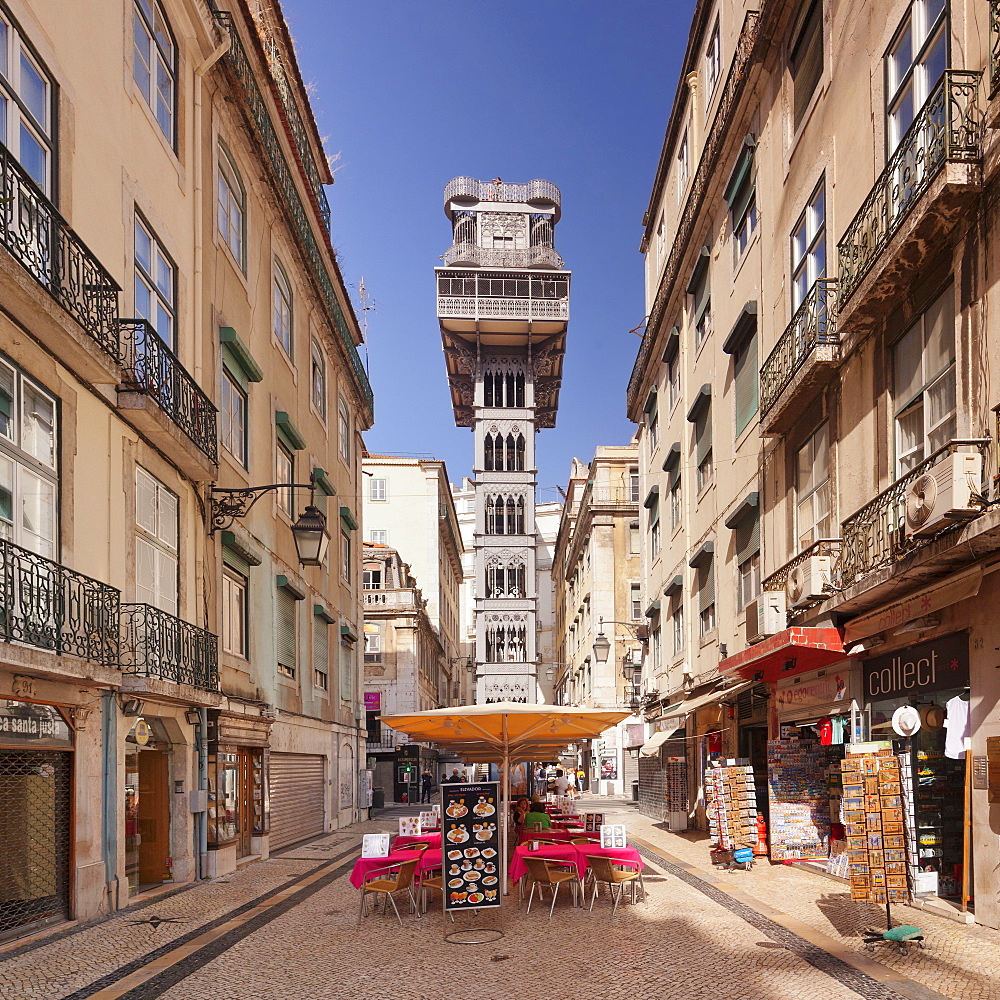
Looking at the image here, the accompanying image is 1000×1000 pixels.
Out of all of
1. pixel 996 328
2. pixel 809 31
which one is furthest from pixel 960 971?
pixel 809 31

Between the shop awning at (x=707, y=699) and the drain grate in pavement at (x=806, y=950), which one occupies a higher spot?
the shop awning at (x=707, y=699)

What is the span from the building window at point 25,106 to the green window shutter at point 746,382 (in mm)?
11891

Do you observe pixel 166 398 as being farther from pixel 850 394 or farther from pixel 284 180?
pixel 284 180

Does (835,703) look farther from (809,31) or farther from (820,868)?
(809,31)

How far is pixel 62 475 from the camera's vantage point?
37.1ft

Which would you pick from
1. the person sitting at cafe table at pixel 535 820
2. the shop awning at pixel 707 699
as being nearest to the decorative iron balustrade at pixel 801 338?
the shop awning at pixel 707 699

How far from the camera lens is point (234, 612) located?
1825 centimetres

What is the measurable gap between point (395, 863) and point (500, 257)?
2379 inches

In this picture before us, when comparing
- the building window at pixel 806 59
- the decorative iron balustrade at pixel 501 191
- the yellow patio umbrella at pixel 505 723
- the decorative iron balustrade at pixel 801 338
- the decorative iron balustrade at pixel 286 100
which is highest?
the decorative iron balustrade at pixel 501 191

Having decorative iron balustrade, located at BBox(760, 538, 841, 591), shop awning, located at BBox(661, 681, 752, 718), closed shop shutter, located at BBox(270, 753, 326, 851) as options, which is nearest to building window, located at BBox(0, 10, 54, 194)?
decorative iron balustrade, located at BBox(760, 538, 841, 591)

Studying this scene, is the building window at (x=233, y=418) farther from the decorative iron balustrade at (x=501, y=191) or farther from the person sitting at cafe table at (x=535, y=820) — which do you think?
the decorative iron balustrade at (x=501, y=191)

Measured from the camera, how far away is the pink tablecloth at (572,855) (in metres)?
11.9

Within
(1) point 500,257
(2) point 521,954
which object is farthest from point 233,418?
(1) point 500,257

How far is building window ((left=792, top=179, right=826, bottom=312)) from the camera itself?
14805mm
